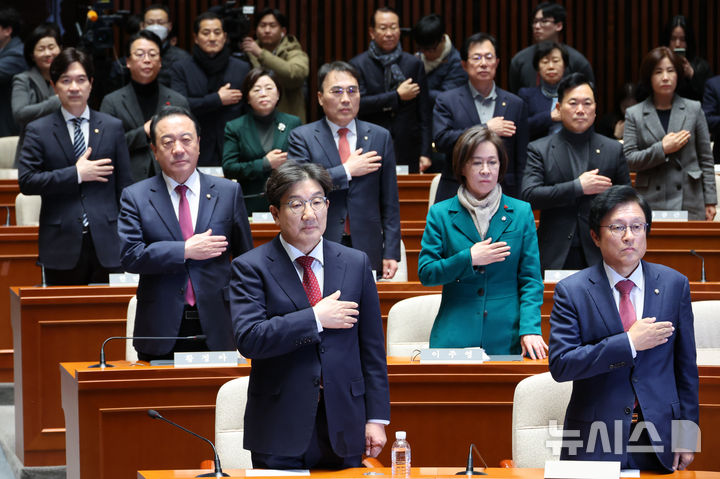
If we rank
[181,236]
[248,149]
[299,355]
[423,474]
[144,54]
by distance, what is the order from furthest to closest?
[248,149], [144,54], [181,236], [299,355], [423,474]

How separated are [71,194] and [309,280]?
1.81 meters

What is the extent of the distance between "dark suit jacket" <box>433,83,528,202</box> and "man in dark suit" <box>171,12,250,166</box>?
4.37 feet

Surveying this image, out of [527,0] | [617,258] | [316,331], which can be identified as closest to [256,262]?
[316,331]

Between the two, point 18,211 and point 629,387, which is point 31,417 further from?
point 629,387

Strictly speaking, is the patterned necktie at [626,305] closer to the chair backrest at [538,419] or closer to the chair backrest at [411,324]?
the chair backrest at [538,419]

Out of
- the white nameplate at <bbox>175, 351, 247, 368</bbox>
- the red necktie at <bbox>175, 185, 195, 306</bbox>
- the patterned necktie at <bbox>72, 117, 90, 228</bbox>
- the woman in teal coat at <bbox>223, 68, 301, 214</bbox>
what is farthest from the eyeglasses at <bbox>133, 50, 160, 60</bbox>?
the white nameplate at <bbox>175, 351, 247, 368</bbox>

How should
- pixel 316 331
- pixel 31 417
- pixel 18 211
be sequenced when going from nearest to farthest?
pixel 316 331 < pixel 31 417 < pixel 18 211

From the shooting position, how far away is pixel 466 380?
→ 10.5 feet

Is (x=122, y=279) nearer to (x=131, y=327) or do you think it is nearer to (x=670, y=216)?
(x=131, y=327)

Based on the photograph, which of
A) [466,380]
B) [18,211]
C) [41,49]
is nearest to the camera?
[466,380]

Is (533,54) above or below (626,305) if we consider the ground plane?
above

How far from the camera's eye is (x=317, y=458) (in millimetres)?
2584

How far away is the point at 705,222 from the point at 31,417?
2.89m

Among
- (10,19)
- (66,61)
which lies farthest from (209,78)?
(66,61)
